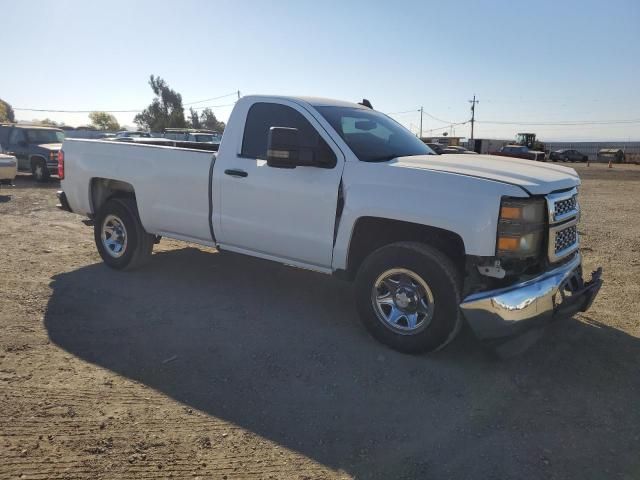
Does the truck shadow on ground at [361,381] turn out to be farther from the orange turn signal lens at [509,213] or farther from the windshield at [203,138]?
the windshield at [203,138]

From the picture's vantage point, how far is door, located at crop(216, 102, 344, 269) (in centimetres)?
435

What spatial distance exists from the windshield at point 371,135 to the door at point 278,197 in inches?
7.7

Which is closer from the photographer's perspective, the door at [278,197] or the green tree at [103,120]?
the door at [278,197]

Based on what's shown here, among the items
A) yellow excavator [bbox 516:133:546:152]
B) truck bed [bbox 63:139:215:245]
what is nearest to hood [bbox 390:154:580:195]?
truck bed [bbox 63:139:215:245]

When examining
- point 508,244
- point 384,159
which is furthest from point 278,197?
point 508,244

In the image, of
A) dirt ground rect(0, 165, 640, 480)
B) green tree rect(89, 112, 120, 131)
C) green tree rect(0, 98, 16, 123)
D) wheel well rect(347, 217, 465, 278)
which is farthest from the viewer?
green tree rect(89, 112, 120, 131)

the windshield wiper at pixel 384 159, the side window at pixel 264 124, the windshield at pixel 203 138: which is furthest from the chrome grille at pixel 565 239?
the windshield at pixel 203 138

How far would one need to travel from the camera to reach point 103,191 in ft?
20.4

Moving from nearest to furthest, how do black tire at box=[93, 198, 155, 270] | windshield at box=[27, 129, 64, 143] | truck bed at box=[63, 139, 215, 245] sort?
1. truck bed at box=[63, 139, 215, 245]
2. black tire at box=[93, 198, 155, 270]
3. windshield at box=[27, 129, 64, 143]

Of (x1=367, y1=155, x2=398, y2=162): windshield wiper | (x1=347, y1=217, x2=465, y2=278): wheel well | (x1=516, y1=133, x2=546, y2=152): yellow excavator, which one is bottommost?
(x1=347, y1=217, x2=465, y2=278): wheel well

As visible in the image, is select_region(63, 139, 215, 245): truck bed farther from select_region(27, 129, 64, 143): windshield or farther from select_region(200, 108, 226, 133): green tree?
select_region(200, 108, 226, 133): green tree

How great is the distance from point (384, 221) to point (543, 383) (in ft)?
5.44

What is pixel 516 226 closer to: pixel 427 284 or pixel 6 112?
pixel 427 284

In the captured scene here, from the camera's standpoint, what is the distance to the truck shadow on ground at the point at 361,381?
113 inches
